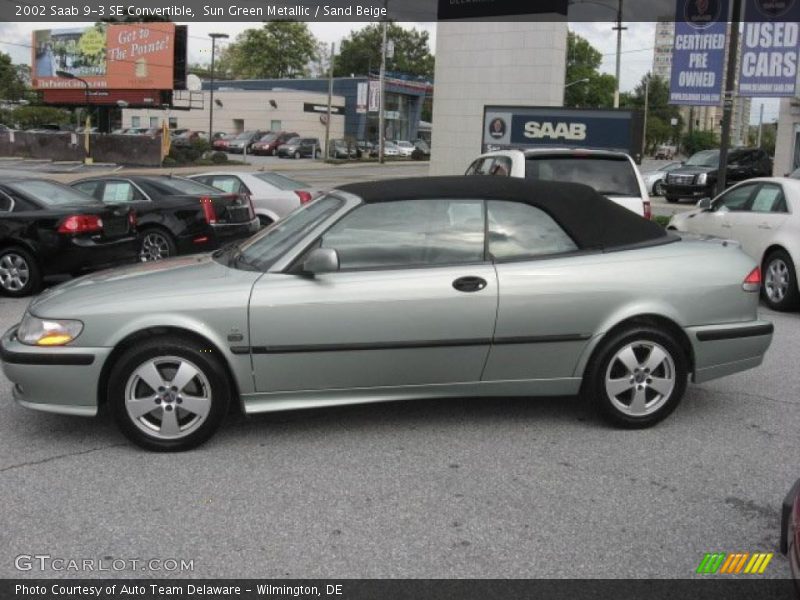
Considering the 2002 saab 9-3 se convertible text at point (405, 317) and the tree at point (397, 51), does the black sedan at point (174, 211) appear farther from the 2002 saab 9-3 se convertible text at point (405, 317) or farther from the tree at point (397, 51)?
the tree at point (397, 51)

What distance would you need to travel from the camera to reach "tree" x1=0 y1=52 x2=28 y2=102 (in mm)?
83688

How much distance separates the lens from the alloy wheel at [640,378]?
5.05 m

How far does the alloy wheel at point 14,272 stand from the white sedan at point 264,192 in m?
4.86

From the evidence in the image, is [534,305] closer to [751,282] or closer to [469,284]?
[469,284]

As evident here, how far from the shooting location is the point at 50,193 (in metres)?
10.5

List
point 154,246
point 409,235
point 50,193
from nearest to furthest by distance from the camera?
1. point 409,235
2. point 50,193
3. point 154,246

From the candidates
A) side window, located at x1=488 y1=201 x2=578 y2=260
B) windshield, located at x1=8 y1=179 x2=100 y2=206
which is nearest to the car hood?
side window, located at x1=488 y1=201 x2=578 y2=260

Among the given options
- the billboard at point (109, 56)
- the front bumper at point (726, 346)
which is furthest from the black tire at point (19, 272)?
the billboard at point (109, 56)

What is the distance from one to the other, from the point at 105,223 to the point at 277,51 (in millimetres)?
99998

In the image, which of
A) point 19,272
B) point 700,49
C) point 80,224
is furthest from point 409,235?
point 700,49

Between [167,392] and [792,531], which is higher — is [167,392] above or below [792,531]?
below

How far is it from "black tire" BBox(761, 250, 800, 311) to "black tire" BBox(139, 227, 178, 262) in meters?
7.56

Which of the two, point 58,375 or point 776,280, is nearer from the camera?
point 58,375
